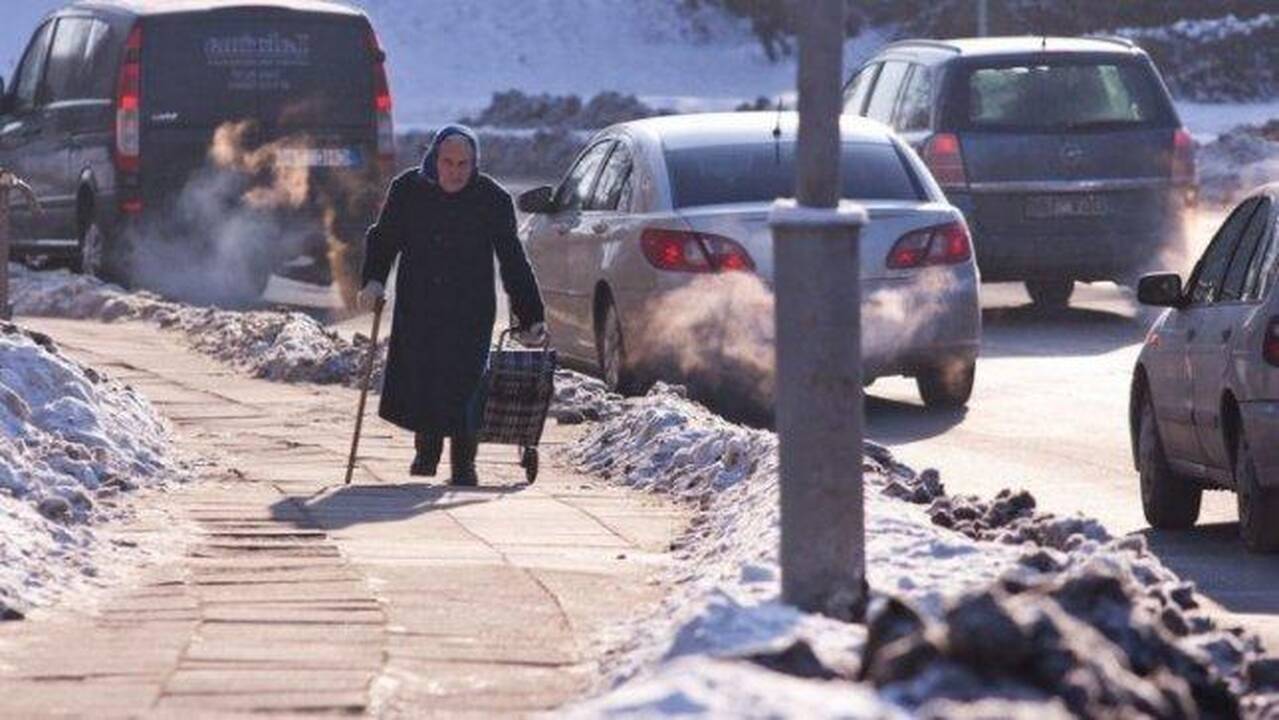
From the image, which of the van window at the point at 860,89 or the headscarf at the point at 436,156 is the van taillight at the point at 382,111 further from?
the headscarf at the point at 436,156

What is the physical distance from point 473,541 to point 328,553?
0.65 metres

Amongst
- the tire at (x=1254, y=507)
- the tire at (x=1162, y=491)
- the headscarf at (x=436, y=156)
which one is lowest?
the tire at (x=1162, y=491)

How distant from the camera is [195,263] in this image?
2361cm

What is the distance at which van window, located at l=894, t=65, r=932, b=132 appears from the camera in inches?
908

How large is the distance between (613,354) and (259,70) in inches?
261

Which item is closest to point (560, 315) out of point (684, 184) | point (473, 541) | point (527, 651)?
point (684, 184)

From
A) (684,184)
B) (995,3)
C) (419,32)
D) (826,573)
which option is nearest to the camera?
(826,573)

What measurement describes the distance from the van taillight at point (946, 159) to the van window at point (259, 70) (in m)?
3.72

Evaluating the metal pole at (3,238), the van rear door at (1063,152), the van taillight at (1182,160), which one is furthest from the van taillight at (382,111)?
the metal pole at (3,238)

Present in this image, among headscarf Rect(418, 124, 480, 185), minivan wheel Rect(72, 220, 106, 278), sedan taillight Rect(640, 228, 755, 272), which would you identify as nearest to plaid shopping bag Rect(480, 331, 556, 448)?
headscarf Rect(418, 124, 480, 185)

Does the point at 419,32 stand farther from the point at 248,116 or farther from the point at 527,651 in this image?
the point at 527,651

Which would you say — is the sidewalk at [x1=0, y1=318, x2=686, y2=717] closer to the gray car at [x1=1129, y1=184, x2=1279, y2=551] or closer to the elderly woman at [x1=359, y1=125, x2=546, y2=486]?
the elderly woman at [x1=359, y1=125, x2=546, y2=486]

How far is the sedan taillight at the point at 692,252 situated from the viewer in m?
16.4

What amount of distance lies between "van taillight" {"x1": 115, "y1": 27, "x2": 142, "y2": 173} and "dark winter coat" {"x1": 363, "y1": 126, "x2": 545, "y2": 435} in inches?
368
